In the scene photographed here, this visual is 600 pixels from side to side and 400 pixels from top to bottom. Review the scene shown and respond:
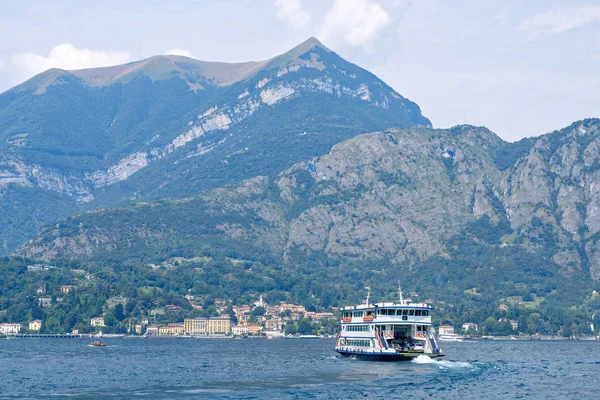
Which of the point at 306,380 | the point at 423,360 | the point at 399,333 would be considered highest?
the point at 399,333

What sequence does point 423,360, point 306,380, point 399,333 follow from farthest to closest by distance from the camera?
point 399,333 < point 423,360 < point 306,380

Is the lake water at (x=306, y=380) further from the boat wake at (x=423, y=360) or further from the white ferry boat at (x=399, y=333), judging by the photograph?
the white ferry boat at (x=399, y=333)

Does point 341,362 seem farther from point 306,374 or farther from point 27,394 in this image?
point 27,394

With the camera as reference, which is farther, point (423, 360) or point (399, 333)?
point (399, 333)

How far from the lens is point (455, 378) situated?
491ft

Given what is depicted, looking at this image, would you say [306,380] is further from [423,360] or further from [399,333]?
[399,333]

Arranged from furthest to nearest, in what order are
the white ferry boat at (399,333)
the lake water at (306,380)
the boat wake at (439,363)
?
the white ferry boat at (399,333)
the boat wake at (439,363)
the lake water at (306,380)

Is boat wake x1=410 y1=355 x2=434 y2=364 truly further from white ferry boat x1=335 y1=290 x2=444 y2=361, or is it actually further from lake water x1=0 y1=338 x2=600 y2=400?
lake water x1=0 y1=338 x2=600 y2=400

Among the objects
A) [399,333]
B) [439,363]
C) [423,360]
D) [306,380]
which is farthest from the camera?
[399,333]

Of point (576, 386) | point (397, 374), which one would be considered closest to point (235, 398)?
point (397, 374)

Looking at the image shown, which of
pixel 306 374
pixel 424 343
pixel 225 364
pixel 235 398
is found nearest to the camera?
pixel 235 398

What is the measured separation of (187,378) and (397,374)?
31559 mm

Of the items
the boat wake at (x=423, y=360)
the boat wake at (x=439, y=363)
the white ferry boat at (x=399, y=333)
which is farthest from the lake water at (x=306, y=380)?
the white ferry boat at (x=399, y=333)

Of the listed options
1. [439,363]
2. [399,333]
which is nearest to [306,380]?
[439,363]
